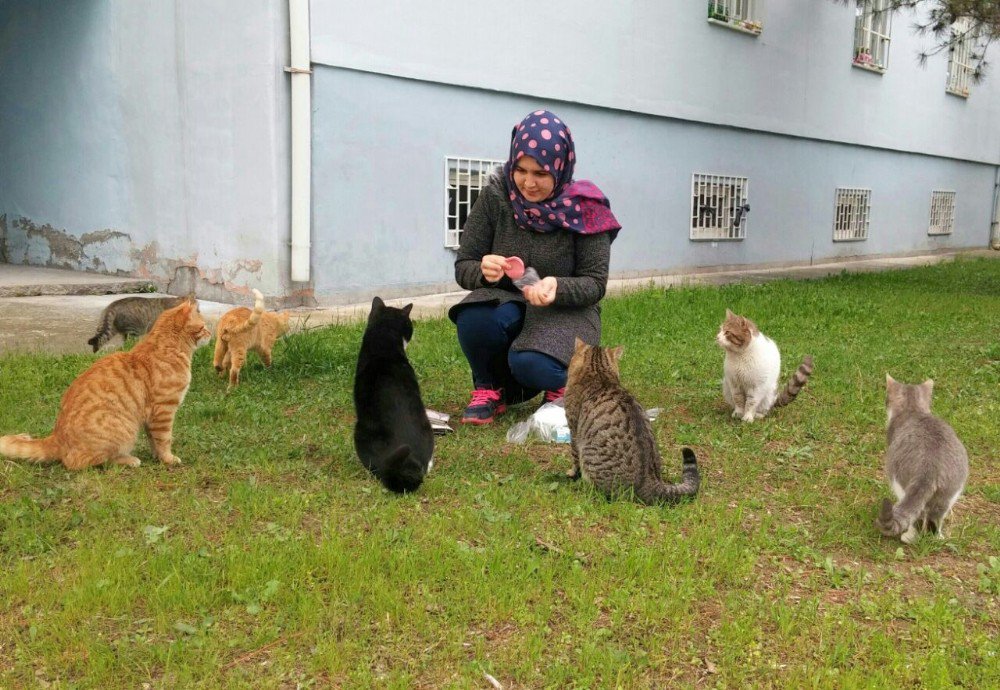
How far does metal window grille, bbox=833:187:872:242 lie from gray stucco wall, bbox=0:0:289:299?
1224 centimetres

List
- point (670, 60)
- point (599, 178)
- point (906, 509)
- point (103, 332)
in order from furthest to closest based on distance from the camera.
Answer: point (670, 60), point (599, 178), point (103, 332), point (906, 509)

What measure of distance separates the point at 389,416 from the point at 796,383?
240cm

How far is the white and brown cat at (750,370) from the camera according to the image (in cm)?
479

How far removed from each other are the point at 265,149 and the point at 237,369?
3653mm

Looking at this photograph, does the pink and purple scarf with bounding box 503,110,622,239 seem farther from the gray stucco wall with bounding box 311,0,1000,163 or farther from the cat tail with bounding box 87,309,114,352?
the gray stucco wall with bounding box 311,0,1000,163

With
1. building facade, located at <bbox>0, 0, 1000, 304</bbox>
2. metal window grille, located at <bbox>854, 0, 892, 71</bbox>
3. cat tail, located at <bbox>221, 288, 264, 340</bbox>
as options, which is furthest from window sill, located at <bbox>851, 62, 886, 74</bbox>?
cat tail, located at <bbox>221, 288, 264, 340</bbox>

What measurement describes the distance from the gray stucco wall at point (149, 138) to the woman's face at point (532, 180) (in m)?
4.59

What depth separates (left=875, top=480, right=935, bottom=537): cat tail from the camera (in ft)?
10.3

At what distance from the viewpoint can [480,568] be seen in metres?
2.91

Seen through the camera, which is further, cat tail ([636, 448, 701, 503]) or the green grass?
cat tail ([636, 448, 701, 503])

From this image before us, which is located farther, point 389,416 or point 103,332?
point 103,332

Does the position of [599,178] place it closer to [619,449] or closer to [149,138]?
[149,138]

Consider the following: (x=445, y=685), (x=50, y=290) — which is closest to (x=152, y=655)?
(x=445, y=685)

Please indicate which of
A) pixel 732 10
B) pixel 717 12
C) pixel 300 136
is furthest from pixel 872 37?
pixel 300 136
